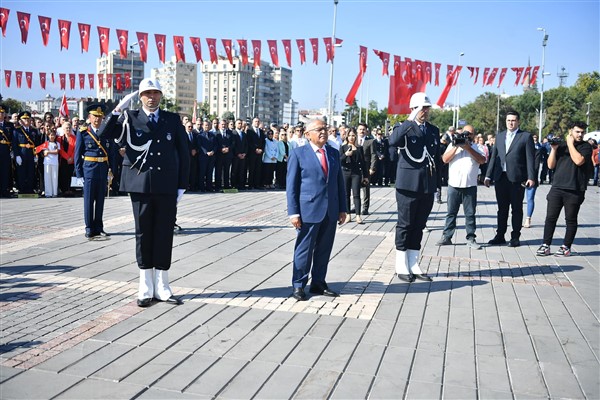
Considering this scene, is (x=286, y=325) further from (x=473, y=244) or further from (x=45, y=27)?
(x=45, y=27)

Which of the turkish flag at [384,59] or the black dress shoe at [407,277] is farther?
the turkish flag at [384,59]

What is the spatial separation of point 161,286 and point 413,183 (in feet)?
10.6

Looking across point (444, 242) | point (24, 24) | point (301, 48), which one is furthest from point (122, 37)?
point (444, 242)

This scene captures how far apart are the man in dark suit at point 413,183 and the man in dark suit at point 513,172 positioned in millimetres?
3330

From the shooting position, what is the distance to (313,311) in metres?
5.95

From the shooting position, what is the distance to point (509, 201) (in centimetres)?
1054

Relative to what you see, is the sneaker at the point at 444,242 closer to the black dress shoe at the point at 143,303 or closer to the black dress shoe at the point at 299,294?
the black dress shoe at the point at 299,294

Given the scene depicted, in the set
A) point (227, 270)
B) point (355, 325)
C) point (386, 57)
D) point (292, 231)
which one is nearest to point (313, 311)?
point (355, 325)

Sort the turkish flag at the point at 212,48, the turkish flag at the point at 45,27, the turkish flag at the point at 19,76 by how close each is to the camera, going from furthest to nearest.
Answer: the turkish flag at the point at 19,76 → the turkish flag at the point at 212,48 → the turkish flag at the point at 45,27

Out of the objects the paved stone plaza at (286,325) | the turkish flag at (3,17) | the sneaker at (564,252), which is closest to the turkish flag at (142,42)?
the turkish flag at (3,17)

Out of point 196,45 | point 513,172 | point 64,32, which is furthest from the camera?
point 196,45

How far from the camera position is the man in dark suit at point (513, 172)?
404 inches

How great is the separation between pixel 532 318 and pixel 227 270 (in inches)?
143

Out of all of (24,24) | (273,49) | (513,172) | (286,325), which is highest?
(273,49)
